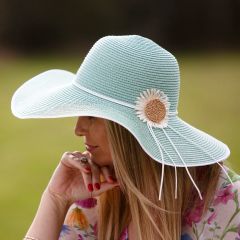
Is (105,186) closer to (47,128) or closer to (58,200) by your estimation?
(58,200)

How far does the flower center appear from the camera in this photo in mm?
2236

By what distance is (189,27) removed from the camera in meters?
15.2

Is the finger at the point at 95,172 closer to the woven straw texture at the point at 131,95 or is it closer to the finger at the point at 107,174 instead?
the finger at the point at 107,174

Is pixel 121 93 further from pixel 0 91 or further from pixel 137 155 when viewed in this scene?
pixel 0 91

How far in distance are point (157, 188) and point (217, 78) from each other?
9436 mm

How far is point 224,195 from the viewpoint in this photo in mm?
2312

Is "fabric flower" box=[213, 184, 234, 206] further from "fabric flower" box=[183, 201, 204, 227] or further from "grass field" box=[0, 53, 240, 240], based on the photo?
"grass field" box=[0, 53, 240, 240]

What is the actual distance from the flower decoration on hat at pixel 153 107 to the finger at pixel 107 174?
0.20 m

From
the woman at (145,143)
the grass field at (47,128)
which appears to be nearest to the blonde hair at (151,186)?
the woman at (145,143)

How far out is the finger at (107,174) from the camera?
→ 2352 millimetres

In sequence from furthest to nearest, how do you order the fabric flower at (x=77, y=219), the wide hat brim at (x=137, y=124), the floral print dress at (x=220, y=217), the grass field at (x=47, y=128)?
the grass field at (x=47, y=128), the fabric flower at (x=77, y=219), the floral print dress at (x=220, y=217), the wide hat brim at (x=137, y=124)

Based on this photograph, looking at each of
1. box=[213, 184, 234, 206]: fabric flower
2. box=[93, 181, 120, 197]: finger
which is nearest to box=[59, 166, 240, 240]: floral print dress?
box=[213, 184, 234, 206]: fabric flower

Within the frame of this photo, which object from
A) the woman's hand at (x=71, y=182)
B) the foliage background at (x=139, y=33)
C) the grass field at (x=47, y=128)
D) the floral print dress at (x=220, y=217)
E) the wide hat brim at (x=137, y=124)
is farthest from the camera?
the foliage background at (x=139, y=33)

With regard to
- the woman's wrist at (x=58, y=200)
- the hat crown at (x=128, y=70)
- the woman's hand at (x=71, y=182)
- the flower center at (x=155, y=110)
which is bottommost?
the woman's wrist at (x=58, y=200)
